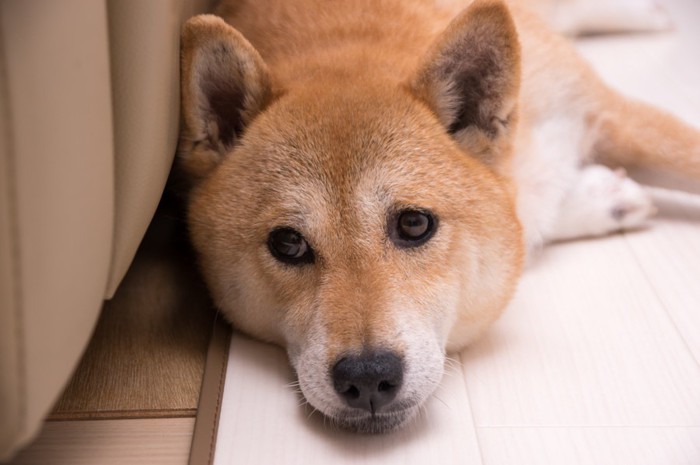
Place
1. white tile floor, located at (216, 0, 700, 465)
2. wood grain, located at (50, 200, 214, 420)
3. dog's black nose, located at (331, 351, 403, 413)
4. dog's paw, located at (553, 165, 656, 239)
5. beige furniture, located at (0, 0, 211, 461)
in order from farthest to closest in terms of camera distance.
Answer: dog's paw, located at (553, 165, 656, 239)
wood grain, located at (50, 200, 214, 420)
white tile floor, located at (216, 0, 700, 465)
dog's black nose, located at (331, 351, 403, 413)
beige furniture, located at (0, 0, 211, 461)

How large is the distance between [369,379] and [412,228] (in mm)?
311

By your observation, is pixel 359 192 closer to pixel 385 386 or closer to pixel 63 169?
pixel 385 386

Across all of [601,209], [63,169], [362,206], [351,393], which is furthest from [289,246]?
[601,209]

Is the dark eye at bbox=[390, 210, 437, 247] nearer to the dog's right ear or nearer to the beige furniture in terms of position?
the dog's right ear

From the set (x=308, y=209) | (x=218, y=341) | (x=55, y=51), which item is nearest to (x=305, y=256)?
(x=308, y=209)

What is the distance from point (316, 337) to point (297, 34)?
2.49 feet

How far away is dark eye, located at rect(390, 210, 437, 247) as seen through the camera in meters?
1.50

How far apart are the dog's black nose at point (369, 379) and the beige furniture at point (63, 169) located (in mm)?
443

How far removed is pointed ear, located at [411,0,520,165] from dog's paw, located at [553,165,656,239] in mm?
477

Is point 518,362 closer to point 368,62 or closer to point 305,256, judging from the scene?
point 305,256

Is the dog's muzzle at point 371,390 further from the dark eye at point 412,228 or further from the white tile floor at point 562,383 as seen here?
the dark eye at point 412,228

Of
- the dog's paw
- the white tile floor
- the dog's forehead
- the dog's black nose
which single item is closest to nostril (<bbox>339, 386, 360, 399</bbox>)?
the dog's black nose

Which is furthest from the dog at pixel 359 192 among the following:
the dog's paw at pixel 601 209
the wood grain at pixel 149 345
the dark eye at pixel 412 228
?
the dog's paw at pixel 601 209

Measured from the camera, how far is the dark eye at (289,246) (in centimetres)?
153
